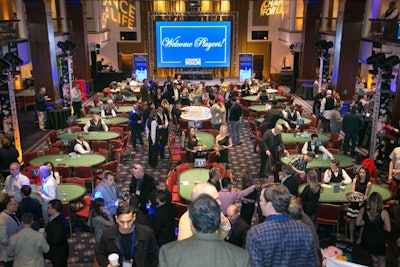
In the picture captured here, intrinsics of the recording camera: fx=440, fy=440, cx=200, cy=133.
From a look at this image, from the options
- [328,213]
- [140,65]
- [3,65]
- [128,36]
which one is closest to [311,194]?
[328,213]

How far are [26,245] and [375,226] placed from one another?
419 cm

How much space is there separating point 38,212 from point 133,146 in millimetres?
6099

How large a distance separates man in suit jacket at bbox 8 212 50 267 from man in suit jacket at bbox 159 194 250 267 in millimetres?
3049

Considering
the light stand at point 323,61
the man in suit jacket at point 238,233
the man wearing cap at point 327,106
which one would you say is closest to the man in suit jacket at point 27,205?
the man in suit jacket at point 238,233

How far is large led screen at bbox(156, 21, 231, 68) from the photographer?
79.8ft

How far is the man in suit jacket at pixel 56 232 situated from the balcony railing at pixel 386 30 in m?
10.4

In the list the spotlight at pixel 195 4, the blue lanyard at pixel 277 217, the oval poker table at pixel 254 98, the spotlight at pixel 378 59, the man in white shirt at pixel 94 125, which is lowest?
the oval poker table at pixel 254 98

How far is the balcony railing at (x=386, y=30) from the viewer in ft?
40.1

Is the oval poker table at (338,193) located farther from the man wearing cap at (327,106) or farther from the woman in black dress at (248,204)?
the man wearing cap at (327,106)

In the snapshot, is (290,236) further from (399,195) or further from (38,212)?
(399,195)

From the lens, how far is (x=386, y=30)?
13180 mm

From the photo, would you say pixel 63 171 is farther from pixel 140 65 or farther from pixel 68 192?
pixel 140 65

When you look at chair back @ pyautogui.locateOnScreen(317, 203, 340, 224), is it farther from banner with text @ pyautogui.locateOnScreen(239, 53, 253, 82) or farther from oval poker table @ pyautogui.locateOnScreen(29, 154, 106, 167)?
banner with text @ pyautogui.locateOnScreen(239, 53, 253, 82)

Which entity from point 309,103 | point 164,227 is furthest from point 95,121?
point 309,103
